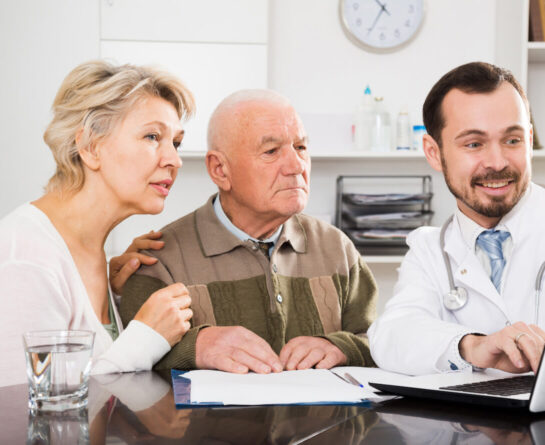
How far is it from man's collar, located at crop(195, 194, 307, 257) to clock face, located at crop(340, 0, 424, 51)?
1749mm

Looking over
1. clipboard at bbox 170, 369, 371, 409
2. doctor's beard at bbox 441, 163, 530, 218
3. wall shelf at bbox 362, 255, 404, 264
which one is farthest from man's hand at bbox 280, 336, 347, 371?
wall shelf at bbox 362, 255, 404, 264

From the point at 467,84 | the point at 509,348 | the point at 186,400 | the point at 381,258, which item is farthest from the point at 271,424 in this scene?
the point at 381,258

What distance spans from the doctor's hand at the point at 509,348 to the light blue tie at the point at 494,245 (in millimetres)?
282

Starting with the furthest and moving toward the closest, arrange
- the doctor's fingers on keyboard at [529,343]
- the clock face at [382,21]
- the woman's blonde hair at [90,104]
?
the clock face at [382,21] < the woman's blonde hair at [90,104] < the doctor's fingers on keyboard at [529,343]

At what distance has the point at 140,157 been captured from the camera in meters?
1.62

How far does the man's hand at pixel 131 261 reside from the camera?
1688mm

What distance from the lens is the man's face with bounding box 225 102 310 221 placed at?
5.99ft

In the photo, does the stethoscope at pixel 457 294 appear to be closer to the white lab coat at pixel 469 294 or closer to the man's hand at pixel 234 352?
the white lab coat at pixel 469 294

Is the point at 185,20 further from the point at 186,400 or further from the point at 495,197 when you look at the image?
the point at 186,400

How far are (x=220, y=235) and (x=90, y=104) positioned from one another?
1.60 feet

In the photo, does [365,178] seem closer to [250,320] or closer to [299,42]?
[299,42]

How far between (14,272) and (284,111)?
865 mm

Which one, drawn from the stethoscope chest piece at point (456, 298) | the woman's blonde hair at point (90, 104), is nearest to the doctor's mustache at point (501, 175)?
the stethoscope chest piece at point (456, 298)

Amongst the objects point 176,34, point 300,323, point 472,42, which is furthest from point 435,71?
point 300,323
